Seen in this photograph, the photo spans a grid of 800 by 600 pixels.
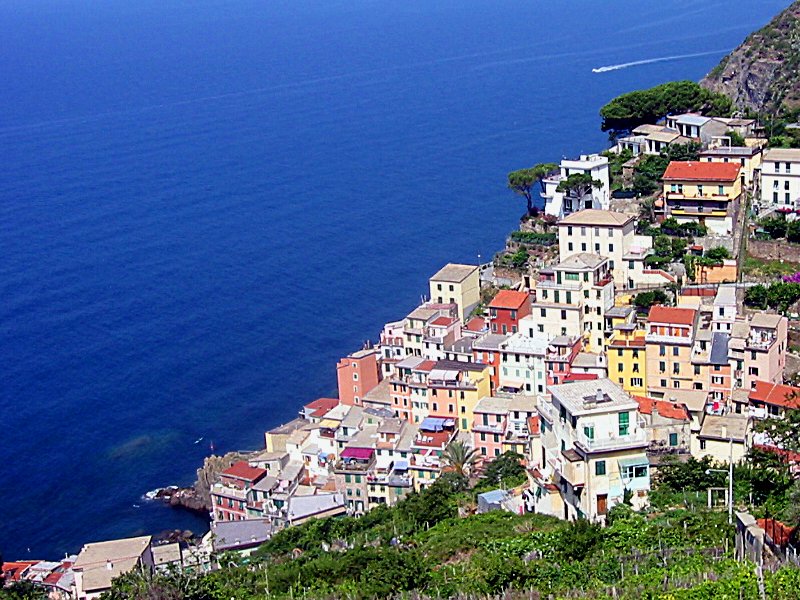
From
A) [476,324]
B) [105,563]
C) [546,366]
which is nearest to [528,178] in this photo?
[476,324]

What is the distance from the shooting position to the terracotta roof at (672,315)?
34.2 metres

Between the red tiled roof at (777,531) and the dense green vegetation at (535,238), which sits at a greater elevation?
the dense green vegetation at (535,238)

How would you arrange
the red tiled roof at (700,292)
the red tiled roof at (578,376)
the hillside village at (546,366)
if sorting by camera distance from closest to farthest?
the hillside village at (546,366), the red tiled roof at (578,376), the red tiled roof at (700,292)

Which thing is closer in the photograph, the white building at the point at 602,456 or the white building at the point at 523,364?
the white building at the point at 602,456

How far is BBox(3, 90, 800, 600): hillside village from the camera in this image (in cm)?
3291

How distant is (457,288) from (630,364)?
9.32 metres

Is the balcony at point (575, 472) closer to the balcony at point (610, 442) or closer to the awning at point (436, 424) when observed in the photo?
the balcony at point (610, 442)

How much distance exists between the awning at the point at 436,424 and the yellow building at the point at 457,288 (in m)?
5.71

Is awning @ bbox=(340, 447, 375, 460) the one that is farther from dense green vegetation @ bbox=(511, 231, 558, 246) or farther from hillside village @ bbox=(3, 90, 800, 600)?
dense green vegetation @ bbox=(511, 231, 558, 246)

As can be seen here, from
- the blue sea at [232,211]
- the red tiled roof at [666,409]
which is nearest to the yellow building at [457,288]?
the blue sea at [232,211]

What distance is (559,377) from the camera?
36.0 meters

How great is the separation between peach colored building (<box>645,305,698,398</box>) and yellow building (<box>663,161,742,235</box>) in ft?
21.1

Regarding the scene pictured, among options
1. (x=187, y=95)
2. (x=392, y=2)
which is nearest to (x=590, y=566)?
(x=187, y=95)

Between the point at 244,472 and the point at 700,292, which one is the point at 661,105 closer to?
the point at 700,292
